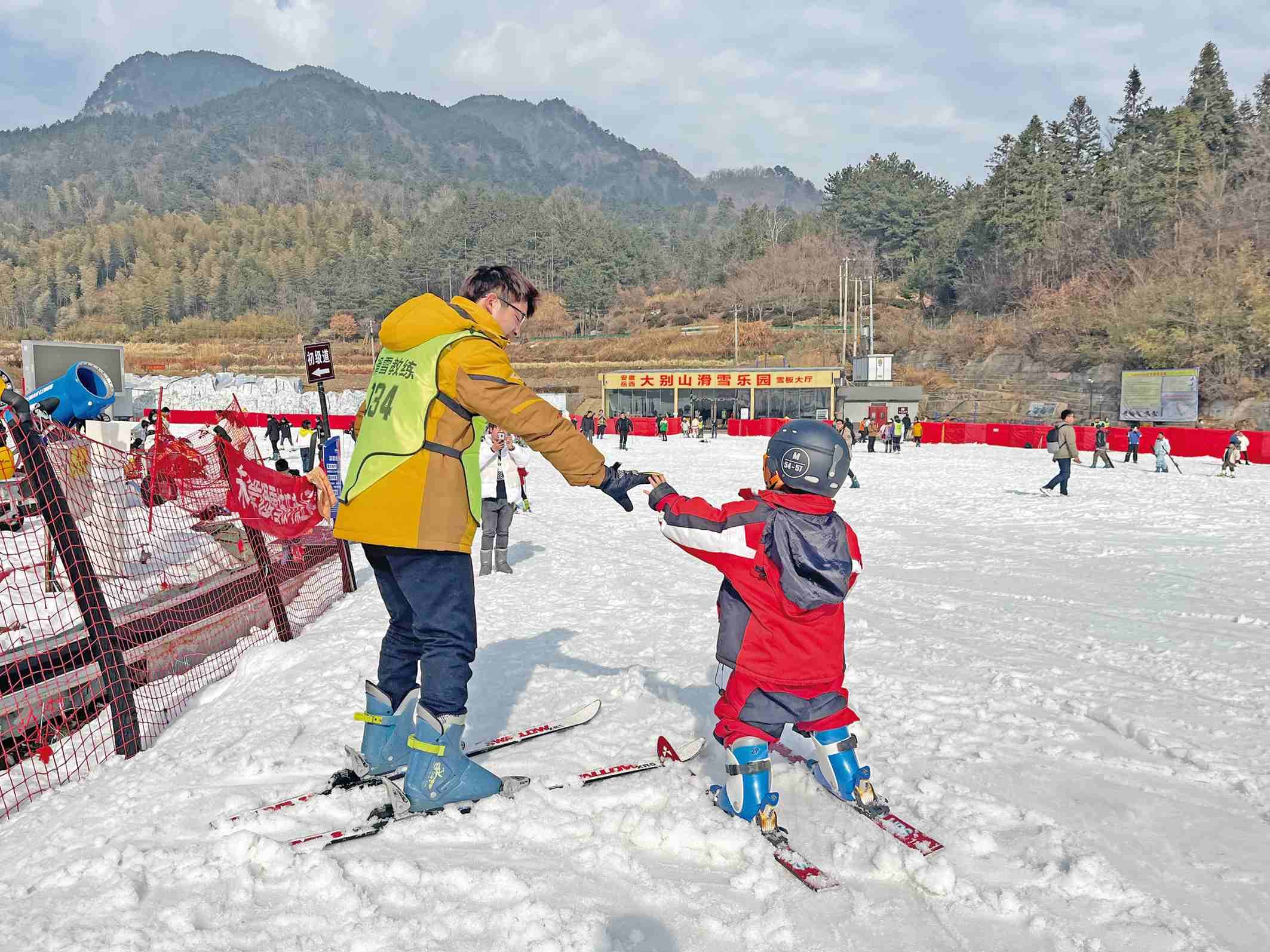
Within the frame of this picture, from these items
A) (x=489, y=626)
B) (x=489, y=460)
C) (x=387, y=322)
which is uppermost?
(x=387, y=322)

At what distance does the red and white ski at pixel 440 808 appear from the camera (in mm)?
2641

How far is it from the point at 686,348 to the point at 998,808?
7540 centimetres

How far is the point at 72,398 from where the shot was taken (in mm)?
5355

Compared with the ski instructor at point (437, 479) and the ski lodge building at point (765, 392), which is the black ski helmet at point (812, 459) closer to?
the ski instructor at point (437, 479)

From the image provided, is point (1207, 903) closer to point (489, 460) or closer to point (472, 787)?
point (472, 787)

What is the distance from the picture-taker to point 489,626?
5789 millimetres

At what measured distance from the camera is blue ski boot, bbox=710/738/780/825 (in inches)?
110

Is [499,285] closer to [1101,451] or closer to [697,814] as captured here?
[697,814]

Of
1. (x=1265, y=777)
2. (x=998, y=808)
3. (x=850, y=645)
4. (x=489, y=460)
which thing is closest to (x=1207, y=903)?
(x=998, y=808)

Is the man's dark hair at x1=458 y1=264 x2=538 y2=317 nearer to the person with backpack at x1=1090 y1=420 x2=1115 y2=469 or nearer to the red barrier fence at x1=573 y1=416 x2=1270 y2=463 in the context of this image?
the red barrier fence at x1=573 y1=416 x2=1270 y2=463

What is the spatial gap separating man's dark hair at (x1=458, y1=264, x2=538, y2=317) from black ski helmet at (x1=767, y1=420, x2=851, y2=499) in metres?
1.10

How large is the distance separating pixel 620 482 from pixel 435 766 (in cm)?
121

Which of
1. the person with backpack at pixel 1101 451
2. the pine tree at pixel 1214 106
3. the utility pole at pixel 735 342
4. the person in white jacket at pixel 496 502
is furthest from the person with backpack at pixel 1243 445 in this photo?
the pine tree at pixel 1214 106

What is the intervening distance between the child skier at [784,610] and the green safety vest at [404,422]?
2.83 feet
